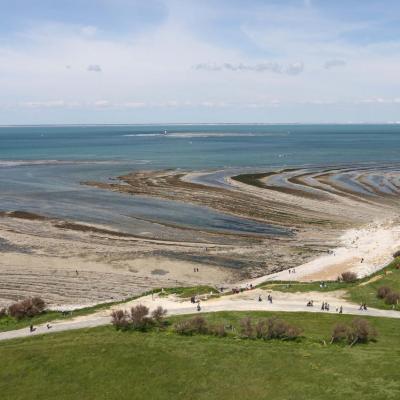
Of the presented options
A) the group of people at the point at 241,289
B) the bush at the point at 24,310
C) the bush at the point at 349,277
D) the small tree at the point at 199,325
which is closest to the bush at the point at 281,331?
the small tree at the point at 199,325

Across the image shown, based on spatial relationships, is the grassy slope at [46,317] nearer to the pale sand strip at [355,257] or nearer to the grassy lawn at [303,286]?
the grassy lawn at [303,286]

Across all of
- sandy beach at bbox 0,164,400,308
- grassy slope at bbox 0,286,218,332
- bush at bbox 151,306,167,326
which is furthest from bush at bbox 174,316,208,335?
sandy beach at bbox 0,164,400,308

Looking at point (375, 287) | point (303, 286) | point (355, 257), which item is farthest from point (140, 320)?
point (355, 257)

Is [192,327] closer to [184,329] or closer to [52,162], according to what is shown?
[184,329]

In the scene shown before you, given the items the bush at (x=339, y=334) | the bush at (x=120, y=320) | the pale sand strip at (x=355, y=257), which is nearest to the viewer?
the bush at (x=339, y=334)

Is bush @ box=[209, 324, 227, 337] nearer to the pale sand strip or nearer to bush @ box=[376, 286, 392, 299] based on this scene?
bush @ box=[376, 286, 392, 299]

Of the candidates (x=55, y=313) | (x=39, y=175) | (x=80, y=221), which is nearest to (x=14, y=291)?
(x=55, y=313)
